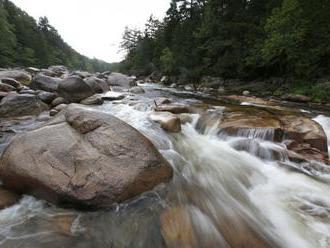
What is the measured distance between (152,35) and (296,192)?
157ft

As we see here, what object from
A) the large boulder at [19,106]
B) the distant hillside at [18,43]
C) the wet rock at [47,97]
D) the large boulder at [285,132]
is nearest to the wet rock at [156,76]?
the distant hillside at [18,43]

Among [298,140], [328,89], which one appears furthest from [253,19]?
[298,140]

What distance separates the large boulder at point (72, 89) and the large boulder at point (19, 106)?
1743mm

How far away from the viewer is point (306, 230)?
344 centimetres

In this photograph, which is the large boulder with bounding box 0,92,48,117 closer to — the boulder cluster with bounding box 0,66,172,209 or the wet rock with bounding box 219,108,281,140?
the boulder cluster with bounding box 0,66,172,209

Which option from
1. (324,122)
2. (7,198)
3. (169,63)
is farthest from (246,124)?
(169,63)

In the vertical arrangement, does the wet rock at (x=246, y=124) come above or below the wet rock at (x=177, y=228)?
above

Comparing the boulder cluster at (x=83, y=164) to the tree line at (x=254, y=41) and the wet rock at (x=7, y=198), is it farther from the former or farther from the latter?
the tree line at (x=254, y=41)

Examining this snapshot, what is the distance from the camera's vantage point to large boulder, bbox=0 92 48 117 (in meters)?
8.03

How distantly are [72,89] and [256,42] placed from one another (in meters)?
14.6

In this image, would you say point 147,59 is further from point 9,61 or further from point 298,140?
point 298,140

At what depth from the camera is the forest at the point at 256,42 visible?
15031 mm

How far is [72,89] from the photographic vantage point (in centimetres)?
1045

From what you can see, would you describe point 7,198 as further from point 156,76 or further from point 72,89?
point 156,76
